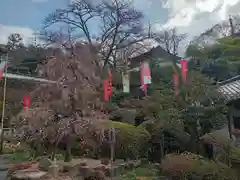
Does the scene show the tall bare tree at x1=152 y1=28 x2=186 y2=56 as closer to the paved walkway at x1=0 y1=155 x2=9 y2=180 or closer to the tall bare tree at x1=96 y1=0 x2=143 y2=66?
the tall bare tree at x1=96 y1=0 x2=143 y2=66

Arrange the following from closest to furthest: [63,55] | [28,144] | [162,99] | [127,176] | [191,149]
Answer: [127,176] < [63,55] < [191,149] < [162,99] < [28,144]

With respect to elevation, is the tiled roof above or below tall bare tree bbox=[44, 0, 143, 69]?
below

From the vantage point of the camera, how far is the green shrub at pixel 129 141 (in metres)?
10.7

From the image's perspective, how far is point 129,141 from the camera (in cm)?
1084

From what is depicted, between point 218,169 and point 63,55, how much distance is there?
6494 millimetres

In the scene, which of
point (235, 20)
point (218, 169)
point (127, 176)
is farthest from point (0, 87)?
point (235, 20)

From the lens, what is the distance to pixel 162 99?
11852 mm

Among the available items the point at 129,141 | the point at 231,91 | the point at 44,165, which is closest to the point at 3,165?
the point at 44,165

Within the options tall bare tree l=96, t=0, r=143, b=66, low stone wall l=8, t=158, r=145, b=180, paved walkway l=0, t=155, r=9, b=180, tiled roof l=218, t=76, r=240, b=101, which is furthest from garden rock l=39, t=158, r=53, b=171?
tall bare tree l=96, t=0, r=143, b=66

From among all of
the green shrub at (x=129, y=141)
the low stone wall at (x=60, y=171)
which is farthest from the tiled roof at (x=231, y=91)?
the low stone wall at (x=60, y=171)

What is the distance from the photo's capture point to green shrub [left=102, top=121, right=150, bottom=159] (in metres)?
10.7

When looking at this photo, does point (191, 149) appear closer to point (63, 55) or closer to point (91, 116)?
point (91, 116)

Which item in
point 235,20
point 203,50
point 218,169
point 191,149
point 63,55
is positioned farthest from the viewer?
point 235,20

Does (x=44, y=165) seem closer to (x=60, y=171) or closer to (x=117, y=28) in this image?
(x=60, y=171)
